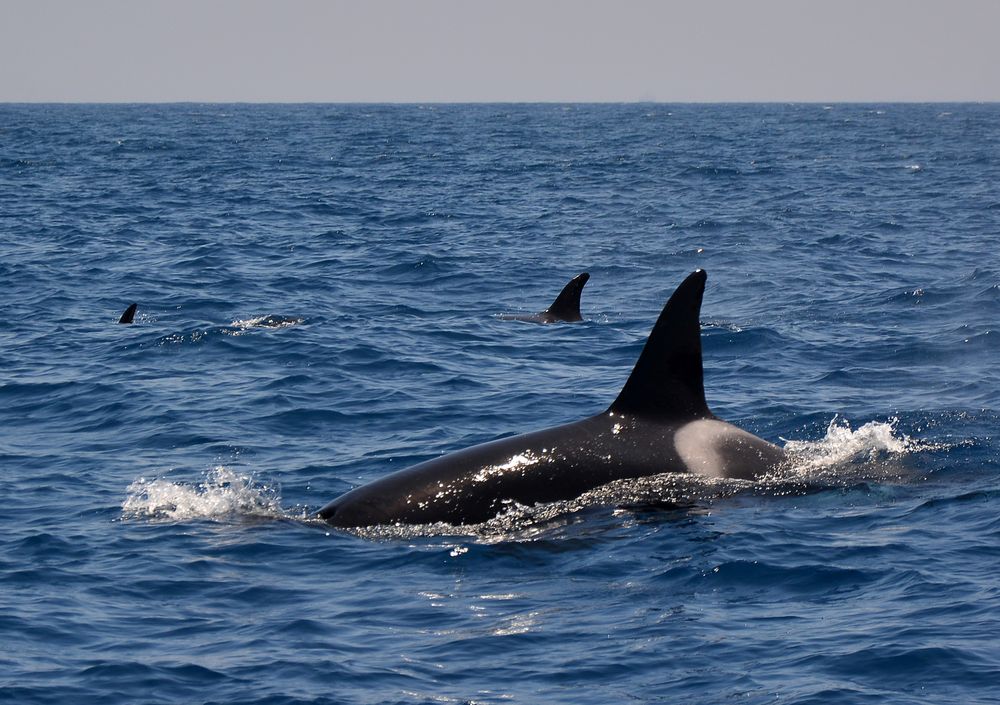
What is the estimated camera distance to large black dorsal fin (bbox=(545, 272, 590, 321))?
24.6m

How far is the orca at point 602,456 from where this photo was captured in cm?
1252

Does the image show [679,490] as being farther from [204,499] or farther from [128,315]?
[128,315]

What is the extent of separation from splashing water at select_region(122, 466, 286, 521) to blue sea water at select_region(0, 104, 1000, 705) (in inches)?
2.0

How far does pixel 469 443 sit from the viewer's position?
16.5 m

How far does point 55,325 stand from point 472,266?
10.4 meters

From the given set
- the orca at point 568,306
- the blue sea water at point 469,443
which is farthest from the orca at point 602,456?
the orca at point 568,306

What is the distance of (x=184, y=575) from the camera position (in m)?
11.4

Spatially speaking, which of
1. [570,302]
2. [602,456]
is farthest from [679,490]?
[570,302]

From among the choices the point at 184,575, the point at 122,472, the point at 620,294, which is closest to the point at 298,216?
the point at 620,294

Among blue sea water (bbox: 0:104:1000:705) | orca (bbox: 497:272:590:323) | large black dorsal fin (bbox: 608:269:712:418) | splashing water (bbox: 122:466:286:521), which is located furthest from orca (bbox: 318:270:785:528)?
orca (bbox: 497:272:590:323)

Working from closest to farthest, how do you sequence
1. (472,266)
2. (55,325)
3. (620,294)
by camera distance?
(55,325) < (620,294) < (472,266)

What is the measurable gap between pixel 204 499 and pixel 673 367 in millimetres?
4884

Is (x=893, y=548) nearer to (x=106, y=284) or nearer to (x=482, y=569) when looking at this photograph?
(x=482, y=569)

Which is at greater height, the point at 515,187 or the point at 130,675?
the point at 515,187
